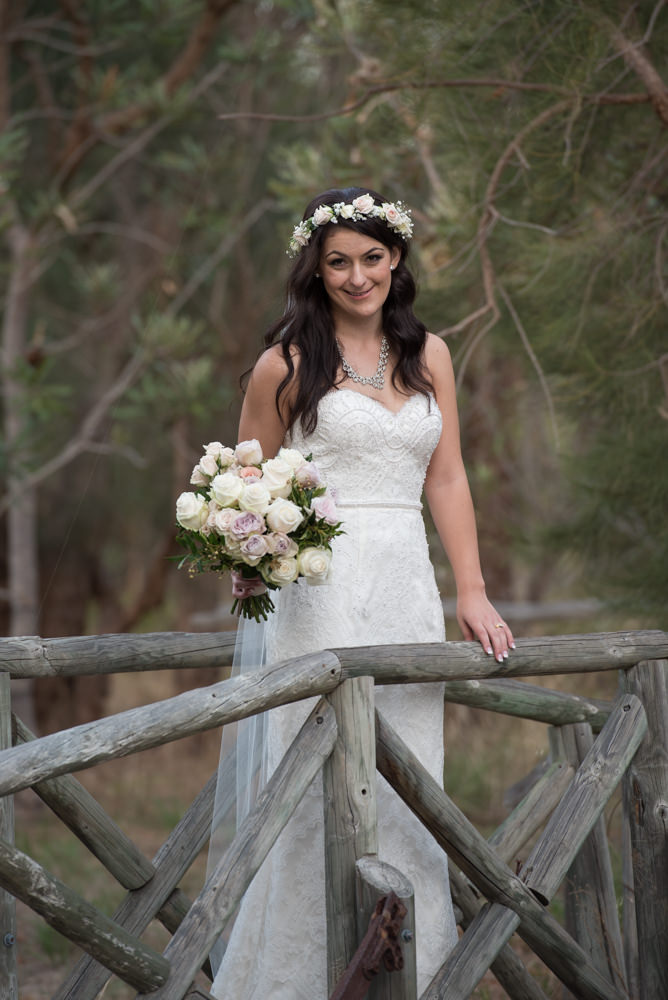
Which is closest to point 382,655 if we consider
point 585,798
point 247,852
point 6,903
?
point 247,852

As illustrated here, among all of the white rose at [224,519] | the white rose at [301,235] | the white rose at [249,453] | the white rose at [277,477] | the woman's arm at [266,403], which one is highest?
the white rose at [301,235]

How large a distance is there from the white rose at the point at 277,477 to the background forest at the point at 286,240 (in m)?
1.49

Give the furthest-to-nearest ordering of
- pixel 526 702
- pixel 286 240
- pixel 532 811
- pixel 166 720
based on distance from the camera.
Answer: pixel 286 240 → pixel 532 811 → pixel 526 702 → pixel 166 720

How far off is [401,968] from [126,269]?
8.45m

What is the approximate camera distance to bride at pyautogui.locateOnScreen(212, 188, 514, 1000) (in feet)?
10.6

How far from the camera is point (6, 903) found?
10.4ft

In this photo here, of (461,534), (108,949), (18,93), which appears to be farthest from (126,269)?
(108,949)

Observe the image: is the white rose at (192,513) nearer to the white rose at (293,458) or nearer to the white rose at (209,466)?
the white rose at (209,466)

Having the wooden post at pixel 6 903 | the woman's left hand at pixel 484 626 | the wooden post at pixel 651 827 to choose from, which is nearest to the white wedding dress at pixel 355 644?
the woman's left hand at pixel 484 626

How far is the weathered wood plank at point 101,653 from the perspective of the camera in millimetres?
3092

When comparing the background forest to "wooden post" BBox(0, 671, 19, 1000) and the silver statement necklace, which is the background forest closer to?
A: the silver statement necklace

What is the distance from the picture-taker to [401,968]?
2830 mm

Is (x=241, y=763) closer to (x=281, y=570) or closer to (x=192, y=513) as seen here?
(x=281, y=570)

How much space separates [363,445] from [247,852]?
43.0 inches
